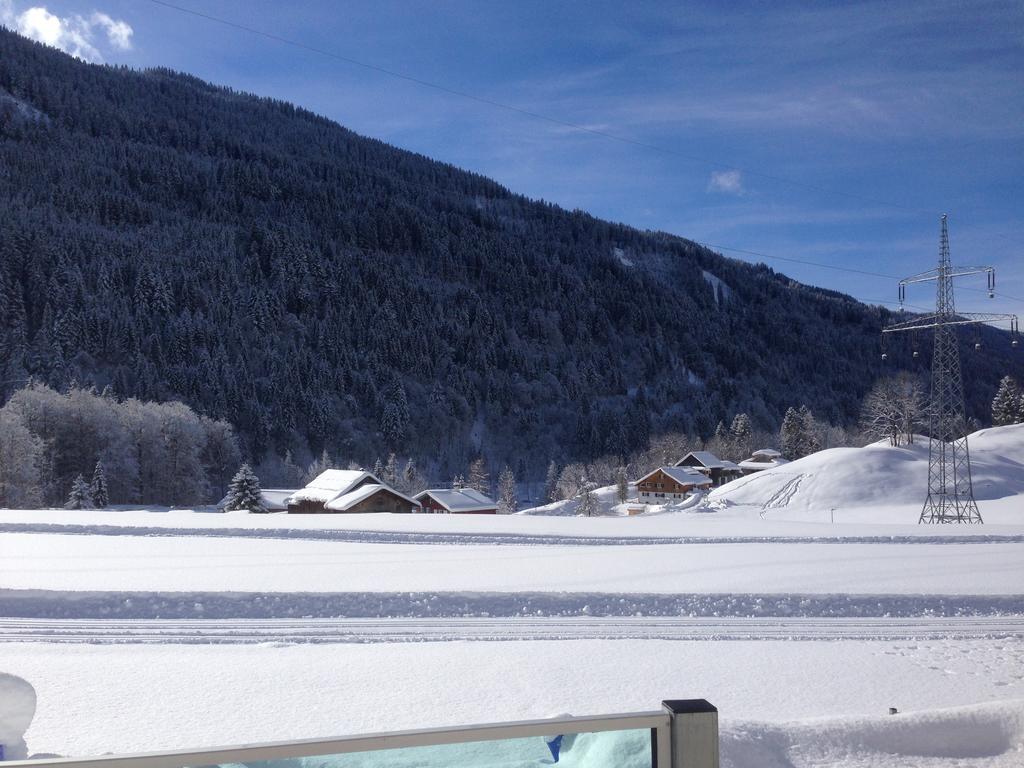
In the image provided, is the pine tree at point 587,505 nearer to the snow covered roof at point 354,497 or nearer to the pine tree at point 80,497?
the snow covered roof at point 354,497

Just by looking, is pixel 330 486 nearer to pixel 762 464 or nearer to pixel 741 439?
pixel 762 464

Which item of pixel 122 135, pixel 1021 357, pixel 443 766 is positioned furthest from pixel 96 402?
pixel 1021 357

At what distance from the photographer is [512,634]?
28.0 ft

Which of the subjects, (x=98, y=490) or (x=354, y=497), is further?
(x=98, y=490)

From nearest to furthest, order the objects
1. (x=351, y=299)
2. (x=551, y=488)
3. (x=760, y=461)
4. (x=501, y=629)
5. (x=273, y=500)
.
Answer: (x=501, y=629), (x=273, y=500), (x=760, y=461), (x=551, y=488), (x=351, y=299)

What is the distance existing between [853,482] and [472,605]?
108ft

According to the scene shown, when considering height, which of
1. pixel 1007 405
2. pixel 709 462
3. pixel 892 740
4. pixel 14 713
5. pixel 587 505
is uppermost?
pixel 1007 405

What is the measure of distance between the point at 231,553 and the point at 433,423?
80.2 metres

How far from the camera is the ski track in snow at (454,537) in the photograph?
1667 centimetres

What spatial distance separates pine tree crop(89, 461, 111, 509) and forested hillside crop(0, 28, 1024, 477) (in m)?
33.2

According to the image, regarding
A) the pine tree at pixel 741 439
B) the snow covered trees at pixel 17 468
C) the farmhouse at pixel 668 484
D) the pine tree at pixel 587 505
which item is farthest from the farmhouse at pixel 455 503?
the pine tree at pixel 741 439

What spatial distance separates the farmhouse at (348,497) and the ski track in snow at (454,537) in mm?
14436

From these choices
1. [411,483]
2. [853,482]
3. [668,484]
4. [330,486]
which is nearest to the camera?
[330,486]

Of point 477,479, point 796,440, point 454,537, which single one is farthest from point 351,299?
point 454,537
